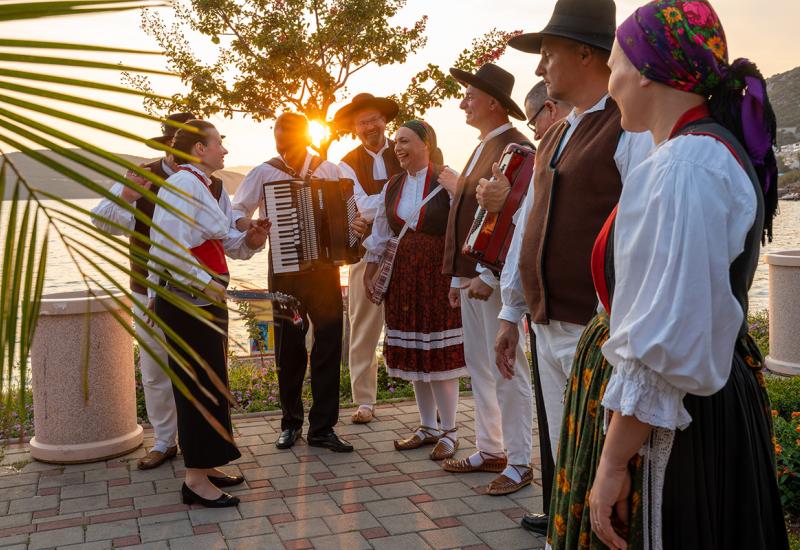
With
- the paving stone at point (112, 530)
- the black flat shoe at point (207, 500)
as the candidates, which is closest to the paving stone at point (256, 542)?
the black flat shoe at point (207, 500)

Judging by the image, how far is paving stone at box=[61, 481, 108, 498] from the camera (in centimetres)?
502

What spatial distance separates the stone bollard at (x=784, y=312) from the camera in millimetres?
8148

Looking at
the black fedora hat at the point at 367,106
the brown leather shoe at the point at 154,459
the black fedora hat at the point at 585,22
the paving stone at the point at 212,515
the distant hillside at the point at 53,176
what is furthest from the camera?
the black fedora hat at the point at 367,106

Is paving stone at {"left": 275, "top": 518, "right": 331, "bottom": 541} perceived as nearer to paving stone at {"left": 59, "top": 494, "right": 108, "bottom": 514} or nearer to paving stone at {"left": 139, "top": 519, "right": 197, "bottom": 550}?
paving stone at {"left": 139, "top": 519, "right": 197, "bottom": 550}

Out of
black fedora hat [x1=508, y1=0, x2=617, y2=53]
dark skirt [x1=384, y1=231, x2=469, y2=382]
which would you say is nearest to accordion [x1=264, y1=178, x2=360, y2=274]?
dark skirt [x1=384, y1=231, x2=469, y2=382]

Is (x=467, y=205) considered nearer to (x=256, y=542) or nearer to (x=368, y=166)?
(x=368, y=166)

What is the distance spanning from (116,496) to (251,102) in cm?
585

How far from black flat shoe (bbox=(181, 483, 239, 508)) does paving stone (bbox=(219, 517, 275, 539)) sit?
215mm

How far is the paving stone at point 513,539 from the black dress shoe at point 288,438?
1.99 m

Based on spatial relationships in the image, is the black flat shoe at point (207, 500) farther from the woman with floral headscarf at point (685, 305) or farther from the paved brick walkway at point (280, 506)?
the woman with floral headscarf at point (685, 305)

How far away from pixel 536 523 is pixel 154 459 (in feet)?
8.49

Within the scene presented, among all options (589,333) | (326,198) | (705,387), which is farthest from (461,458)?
(705,387)

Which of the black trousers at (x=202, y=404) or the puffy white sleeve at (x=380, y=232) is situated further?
the puffy white sleeve at (x=380, y=232)

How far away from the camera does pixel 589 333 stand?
2264 millimetres
